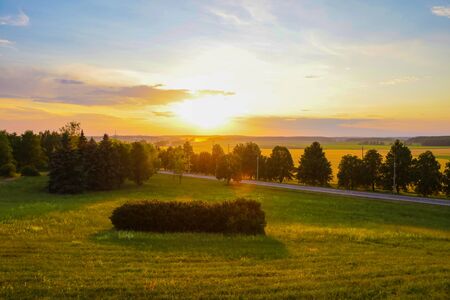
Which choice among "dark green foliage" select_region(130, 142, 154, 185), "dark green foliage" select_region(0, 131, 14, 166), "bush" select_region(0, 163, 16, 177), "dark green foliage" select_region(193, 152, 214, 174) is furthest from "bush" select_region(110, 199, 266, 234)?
"dark green foliage" select_region(193, 152, 214, 174)

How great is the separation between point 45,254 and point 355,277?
1062 centimetres

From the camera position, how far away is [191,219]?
2203 centimetres

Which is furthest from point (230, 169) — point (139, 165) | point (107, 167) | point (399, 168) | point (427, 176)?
point (427, 176)

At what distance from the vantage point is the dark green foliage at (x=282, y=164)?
300ft

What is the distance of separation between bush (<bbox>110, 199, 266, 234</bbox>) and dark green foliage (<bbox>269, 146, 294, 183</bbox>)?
69.7 meters

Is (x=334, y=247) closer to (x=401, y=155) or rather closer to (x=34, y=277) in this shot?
(x=34, y=277)

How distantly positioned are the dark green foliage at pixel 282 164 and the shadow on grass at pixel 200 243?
71166mm

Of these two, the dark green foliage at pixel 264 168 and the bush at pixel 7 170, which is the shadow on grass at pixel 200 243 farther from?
the dark green foliage at pixel 264 168

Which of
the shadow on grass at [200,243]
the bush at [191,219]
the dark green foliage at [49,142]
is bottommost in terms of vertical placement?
the shadow on grass at [200,243]

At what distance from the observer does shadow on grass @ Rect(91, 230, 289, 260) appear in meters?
16.6

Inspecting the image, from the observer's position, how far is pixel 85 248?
650 inches

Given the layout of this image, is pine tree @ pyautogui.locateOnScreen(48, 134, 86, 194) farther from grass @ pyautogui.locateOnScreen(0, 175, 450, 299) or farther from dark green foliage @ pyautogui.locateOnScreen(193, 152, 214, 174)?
dark green foliage @ pyautogui.locateOnScreen(193, 152, 214, 174)

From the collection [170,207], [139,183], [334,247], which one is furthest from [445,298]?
[139,183]

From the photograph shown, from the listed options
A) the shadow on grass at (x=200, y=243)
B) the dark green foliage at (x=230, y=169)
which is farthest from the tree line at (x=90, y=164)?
the shadow on grass at (x=200, y=243)
